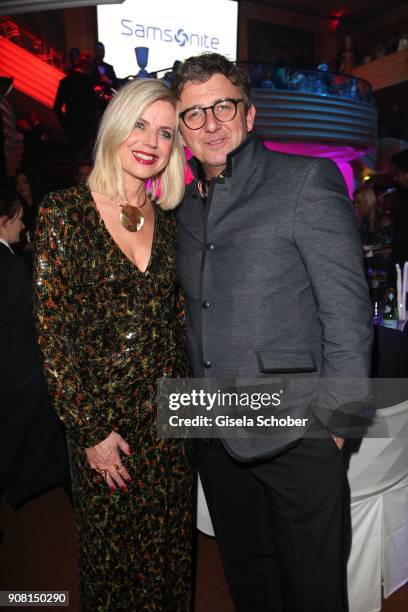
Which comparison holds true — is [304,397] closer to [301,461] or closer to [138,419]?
[301,461]

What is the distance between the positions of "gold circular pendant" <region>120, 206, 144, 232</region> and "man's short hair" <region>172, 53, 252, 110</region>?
43cm

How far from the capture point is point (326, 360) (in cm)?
146

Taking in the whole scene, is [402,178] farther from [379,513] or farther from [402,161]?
[379,513]

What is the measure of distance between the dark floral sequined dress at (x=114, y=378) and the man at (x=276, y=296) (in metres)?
0.14

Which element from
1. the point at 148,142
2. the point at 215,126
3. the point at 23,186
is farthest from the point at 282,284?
the point at 23,186

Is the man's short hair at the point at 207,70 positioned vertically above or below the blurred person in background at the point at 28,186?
below

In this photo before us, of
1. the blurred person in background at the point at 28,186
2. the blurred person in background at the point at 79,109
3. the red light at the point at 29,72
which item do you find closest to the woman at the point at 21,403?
the blurred person in background at the point at 28,186

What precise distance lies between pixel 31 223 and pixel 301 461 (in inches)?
→ 165

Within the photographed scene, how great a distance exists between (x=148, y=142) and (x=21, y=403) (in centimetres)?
159

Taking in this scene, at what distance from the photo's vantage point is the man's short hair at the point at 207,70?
157 cm

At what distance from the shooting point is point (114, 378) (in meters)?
1.59

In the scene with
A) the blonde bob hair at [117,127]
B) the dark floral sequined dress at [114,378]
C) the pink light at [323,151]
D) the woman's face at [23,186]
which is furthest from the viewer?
the pink light at [323,151]

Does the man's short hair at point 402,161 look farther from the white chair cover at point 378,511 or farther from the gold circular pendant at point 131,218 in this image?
the gold circular pendant at point 131,218

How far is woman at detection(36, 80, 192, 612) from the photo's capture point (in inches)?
59.1
